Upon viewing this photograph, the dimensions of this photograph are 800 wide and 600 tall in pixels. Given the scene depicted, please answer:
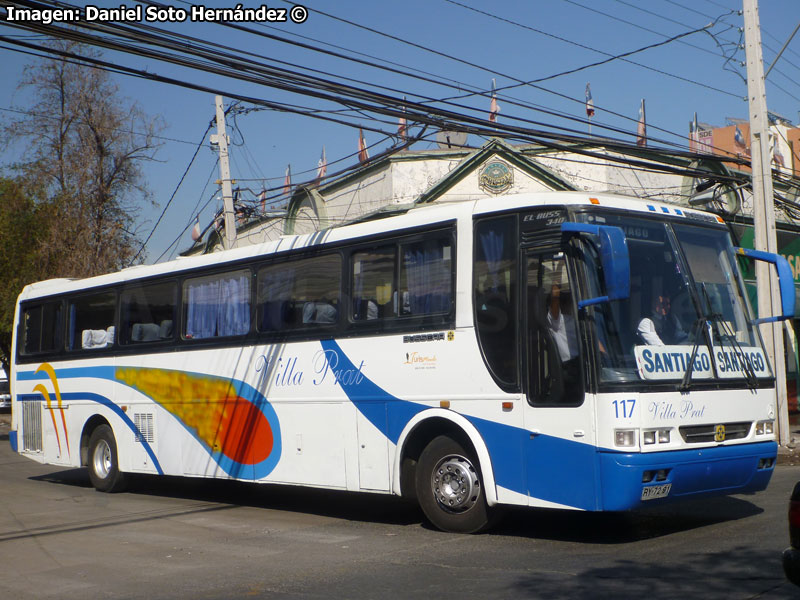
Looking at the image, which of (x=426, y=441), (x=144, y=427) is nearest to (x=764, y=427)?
(x=426, y=441)

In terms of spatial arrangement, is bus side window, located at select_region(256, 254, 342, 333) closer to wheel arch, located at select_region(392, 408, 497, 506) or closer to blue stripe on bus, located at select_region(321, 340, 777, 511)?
wheel arch, located at select_region(392, 408, 497, 506)

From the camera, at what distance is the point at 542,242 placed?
28.0 ft

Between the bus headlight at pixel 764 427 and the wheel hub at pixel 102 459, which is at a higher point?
the bus headlight at pixel 764 427

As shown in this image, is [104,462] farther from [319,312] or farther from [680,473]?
[680,473]

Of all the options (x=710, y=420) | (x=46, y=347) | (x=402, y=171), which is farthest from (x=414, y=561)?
(x=402, y=171)

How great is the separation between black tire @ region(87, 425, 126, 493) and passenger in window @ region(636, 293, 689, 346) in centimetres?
931

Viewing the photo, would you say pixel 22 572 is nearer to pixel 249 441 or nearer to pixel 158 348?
pixel 249 441

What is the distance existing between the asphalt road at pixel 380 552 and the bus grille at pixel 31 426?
3.35m

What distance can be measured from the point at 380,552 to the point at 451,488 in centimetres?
109

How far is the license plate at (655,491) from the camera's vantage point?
789 centimetres

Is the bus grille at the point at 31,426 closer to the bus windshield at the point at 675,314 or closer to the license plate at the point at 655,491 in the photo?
the bus windshield at the point at 675,314

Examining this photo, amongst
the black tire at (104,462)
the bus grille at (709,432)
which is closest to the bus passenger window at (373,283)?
the bus grille at (709,432)

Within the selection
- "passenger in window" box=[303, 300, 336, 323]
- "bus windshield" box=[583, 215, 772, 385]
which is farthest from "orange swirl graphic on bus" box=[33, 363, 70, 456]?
"bus windshield" box=[583, 215, 772, 385]

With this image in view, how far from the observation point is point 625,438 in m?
7.89
